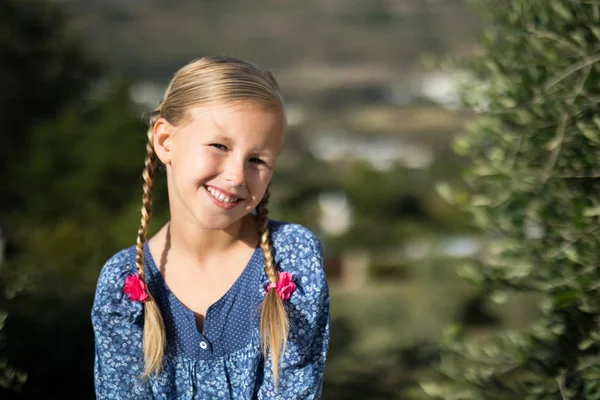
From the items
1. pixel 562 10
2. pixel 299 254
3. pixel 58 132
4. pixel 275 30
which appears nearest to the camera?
pixel 299 254

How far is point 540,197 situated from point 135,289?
168 cm

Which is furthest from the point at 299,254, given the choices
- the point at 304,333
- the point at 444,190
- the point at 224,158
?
the point at 444,190

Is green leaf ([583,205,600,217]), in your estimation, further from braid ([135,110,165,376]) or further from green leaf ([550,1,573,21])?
braid ([135,110,165,376])

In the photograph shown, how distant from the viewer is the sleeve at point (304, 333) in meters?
2.36

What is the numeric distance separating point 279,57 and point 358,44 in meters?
6.73

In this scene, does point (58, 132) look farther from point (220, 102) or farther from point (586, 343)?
point (220, 102)

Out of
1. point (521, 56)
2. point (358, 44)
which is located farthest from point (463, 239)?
point (521, 56)

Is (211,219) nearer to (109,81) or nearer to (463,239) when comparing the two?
(109,81)

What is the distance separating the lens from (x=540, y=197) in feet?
10.9

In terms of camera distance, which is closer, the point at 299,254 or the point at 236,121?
the point at 236,121

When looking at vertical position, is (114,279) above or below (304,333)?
above

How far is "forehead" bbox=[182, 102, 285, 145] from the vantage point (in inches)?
91.3

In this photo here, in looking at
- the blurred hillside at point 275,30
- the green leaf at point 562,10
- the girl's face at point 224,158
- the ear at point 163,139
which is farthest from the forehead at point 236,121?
the blurred hillside at point 275,30

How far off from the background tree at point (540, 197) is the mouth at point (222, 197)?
127cm
